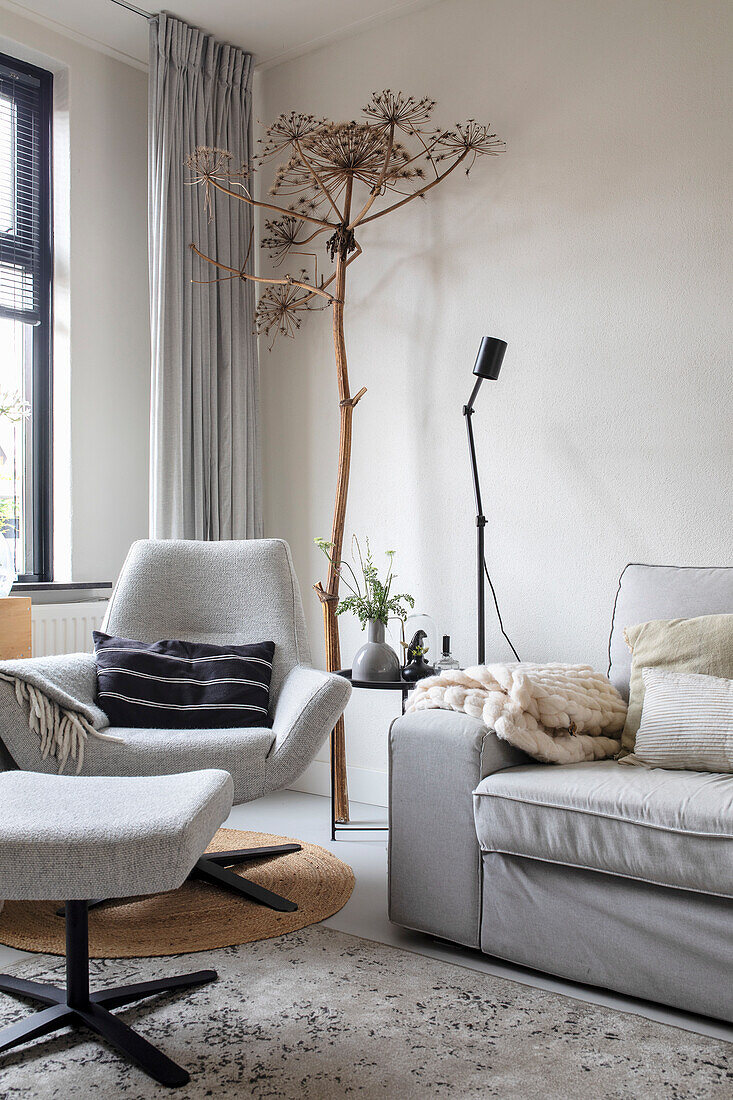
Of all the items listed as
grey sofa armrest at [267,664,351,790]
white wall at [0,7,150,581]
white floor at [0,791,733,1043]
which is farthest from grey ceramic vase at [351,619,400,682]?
white wall at [0,7,150,581]

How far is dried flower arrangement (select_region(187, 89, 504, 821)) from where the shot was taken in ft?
9.71

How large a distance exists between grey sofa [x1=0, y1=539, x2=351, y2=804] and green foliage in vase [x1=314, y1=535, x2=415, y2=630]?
0.22m

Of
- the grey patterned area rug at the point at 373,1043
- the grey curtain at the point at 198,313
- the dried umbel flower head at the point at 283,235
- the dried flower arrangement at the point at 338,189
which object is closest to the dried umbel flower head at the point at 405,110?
the dried flower arrangement at the point at 338,189

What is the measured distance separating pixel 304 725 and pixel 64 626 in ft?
4.24

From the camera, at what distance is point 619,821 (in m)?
1.76

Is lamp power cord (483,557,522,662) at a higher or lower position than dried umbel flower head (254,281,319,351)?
lower

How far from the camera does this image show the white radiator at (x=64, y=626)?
315cm

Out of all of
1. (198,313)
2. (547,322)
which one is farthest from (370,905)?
(198,313)

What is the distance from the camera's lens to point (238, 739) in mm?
2285

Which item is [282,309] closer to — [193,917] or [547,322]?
[547,322]

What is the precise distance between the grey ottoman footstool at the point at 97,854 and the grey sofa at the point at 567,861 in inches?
19.4

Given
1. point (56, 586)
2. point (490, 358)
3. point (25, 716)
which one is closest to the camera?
point (25, 716)

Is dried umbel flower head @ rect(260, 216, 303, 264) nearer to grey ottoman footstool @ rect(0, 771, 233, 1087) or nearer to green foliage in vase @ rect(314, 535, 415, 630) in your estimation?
green foliage in vase @ rect(314, 535, 415, 630)

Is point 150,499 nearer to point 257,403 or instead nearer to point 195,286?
point 257,403
